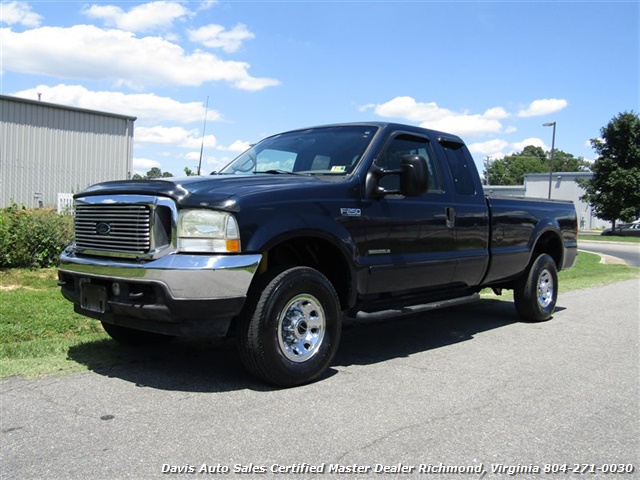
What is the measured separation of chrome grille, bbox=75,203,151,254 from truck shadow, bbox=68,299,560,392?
3.35ft

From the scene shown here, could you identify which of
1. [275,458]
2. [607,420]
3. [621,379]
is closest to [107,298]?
[275,458]

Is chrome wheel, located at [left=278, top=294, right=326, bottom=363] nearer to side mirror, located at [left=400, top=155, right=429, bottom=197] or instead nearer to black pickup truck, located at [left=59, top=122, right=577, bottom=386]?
black pickup truck, located at [left=59, top=122, right=577, bottom=386]

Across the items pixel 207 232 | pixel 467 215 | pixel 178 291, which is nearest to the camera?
pixel 178 291

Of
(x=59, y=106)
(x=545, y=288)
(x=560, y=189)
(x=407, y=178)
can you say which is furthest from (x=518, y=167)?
(x=407, y=178)

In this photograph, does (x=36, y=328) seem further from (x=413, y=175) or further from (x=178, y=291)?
(x=413, y=175)

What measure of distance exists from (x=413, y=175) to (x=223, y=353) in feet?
7.69

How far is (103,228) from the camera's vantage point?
15.1 feet

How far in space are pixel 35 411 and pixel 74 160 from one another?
22987mm

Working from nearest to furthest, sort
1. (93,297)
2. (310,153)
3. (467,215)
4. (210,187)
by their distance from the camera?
(210,187)
(93,297)
(310,153)
(467,215)

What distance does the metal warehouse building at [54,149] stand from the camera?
2259 cm

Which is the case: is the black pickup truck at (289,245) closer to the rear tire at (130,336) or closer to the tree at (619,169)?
the rear tire at (130,336)

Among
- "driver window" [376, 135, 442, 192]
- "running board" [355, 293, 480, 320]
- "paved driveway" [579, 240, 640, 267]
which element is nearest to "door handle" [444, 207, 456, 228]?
"driver window" [376, 135, 442, 192]

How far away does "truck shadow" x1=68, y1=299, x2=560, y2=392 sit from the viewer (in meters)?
4.59

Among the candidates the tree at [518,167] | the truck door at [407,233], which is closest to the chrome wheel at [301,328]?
the truck door at [407,233]
